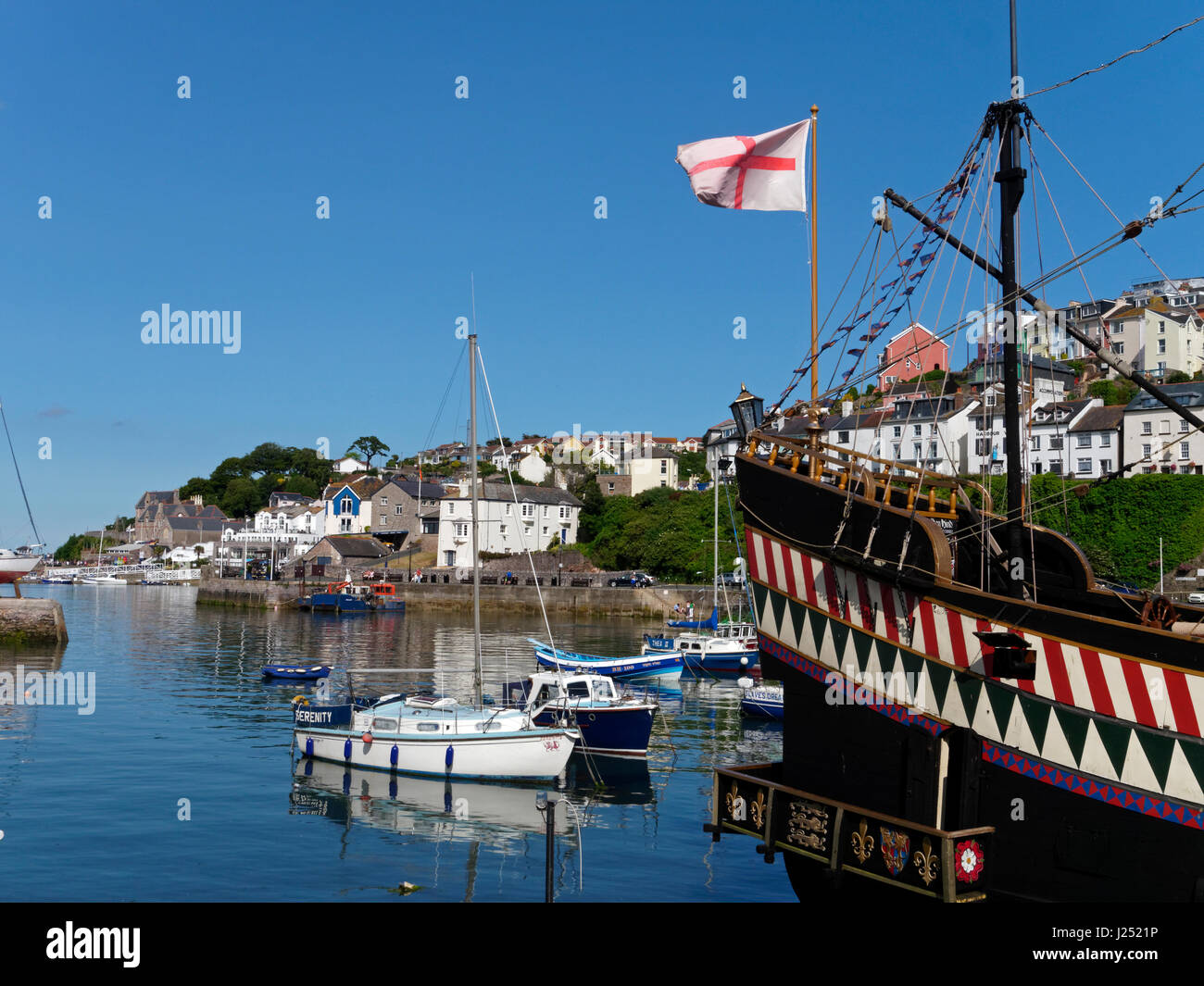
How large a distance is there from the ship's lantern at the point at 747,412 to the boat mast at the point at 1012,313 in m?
3.16

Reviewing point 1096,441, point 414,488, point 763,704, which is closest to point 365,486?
point 414,488

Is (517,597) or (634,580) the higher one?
(634,580)

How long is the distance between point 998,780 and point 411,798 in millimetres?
17041

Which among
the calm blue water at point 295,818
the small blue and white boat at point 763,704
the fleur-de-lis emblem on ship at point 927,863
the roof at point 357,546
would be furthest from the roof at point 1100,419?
the fleur-de-lis emblem on ship at point 927,863

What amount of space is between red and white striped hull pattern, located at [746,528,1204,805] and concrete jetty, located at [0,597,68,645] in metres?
54.4

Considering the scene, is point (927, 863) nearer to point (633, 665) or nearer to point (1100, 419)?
point (633, 665)

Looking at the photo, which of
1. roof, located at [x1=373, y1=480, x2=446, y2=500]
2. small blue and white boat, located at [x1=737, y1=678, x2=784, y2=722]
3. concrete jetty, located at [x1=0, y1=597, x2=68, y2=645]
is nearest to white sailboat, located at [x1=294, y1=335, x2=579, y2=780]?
small blue and white boat, located at [x1=737, y1=678, x2=784, y2=722]

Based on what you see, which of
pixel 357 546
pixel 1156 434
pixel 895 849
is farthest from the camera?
pixel 357 546

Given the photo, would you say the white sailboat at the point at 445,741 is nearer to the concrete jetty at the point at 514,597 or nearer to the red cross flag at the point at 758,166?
the red cross flag at the point at 758,166

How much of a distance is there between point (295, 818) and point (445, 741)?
4221mm

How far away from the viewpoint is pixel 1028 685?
10.3 m

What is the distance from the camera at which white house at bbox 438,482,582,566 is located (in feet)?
353

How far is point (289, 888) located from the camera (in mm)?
17516
